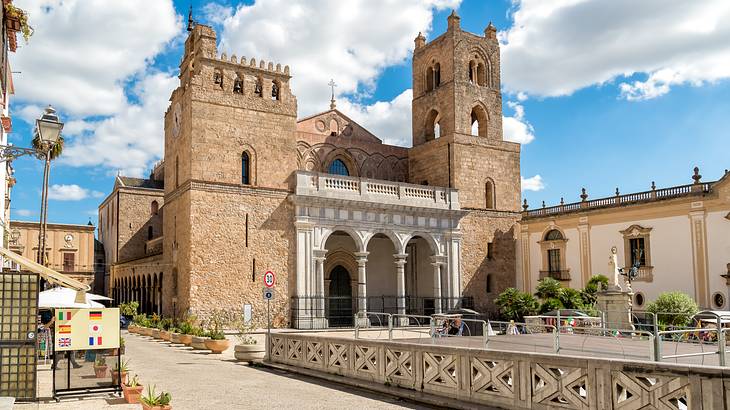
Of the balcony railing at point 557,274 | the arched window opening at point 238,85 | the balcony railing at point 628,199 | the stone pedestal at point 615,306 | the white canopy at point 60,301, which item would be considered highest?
the arched window opening at point 238,85

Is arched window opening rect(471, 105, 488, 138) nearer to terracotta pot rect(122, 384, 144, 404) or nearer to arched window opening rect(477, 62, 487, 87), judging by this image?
arched window opening rect(477, 62, 487, 87)

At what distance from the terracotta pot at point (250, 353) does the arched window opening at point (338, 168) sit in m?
17.5

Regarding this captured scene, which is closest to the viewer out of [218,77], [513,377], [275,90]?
[513,377]

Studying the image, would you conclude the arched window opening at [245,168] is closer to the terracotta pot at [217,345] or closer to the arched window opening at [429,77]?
the terracotta pot at [217,345]

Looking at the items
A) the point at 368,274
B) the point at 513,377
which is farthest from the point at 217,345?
the point at 368,274

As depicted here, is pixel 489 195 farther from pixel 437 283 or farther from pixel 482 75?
pixel 482 75

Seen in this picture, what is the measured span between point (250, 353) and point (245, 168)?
12.7 meters

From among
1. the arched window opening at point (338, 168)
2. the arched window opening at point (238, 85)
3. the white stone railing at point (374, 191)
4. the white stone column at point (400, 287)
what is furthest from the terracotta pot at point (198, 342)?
the arched window opening at point (338, 168)

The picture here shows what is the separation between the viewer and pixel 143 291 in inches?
1554

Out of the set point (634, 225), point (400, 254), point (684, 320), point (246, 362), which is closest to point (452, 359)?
point (246, 362)

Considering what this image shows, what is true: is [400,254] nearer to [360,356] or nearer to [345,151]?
[345,151]

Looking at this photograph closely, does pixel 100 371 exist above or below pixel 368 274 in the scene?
below

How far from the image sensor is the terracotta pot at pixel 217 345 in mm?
20984

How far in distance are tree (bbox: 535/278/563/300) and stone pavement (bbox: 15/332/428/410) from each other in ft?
59.2
